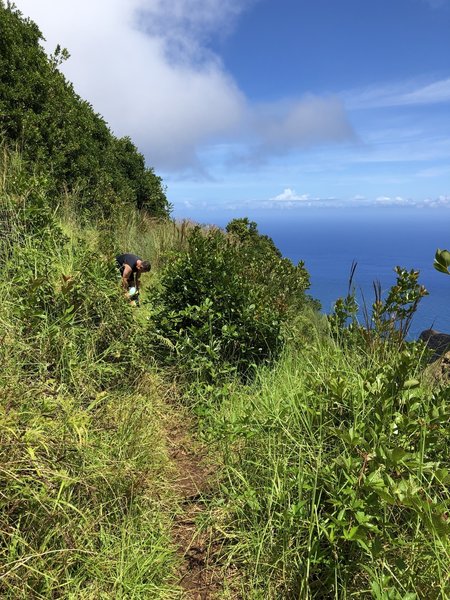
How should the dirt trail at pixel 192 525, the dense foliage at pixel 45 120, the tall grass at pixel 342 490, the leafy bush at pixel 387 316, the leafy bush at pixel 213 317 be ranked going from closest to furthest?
1. the tall grass at pixel 342 490
2. the dirt trail at pixel 192 525
3. the leafy bush at pixel 387 316
4. the leafy bush at pixel 213 317
5. the dense foliage at pixel 45 120

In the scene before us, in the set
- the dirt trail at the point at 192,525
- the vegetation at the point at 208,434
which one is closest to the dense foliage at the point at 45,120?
the vegetation at the point at 208,434

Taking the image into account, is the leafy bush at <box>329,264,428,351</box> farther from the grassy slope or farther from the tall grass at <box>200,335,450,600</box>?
the tall grass at <box>200,335,450,600</box>

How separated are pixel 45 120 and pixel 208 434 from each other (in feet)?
18.9

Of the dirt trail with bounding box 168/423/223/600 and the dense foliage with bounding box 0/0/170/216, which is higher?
the dense foliage with bounding box 0/0/170/216

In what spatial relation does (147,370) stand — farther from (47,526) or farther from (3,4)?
(3,4)

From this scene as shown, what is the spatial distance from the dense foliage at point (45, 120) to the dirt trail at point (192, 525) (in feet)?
12.1

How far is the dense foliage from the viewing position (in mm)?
6141

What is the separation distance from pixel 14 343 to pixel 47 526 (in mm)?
1317

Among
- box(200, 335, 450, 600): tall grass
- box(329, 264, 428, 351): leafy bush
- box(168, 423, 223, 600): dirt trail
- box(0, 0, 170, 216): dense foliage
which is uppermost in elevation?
box(0, 0, 170, 216): dense foliage

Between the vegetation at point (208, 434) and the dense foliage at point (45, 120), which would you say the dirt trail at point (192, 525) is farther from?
the dense foliage at point (45, 120)

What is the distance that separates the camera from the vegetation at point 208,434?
1862 mm

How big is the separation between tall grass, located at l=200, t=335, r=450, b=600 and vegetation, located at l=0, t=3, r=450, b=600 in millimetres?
13

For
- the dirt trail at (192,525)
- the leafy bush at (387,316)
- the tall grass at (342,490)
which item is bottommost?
the dirt trail at (192,525)

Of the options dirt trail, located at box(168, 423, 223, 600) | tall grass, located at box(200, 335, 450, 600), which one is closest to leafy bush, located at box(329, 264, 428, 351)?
tall grass, located at box(200, 335, 450, 600)
